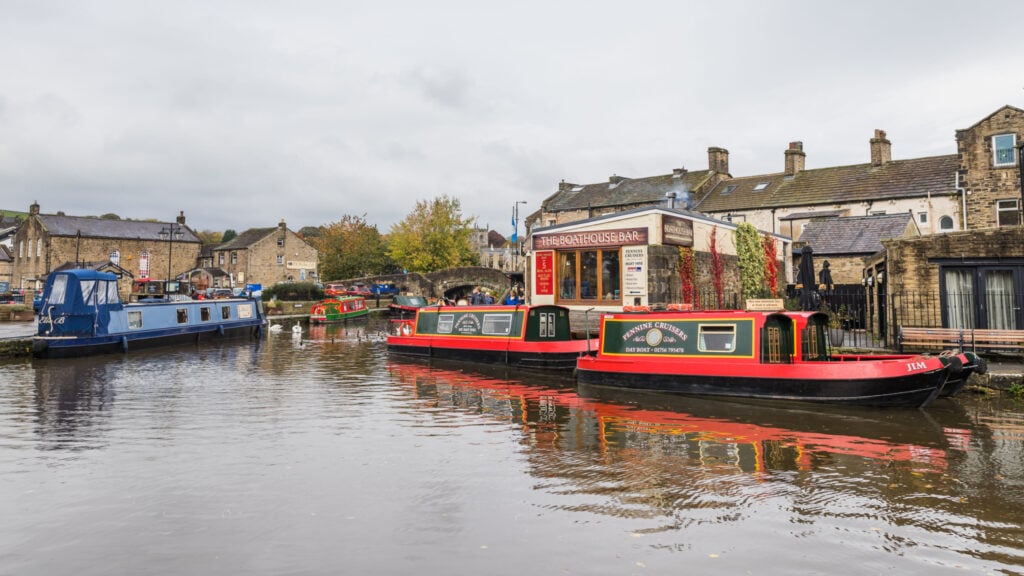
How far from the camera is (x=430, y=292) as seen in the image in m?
52.8

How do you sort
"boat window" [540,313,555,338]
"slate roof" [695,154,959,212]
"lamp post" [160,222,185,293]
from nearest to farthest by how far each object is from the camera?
"boat window" [540,313,555,338], "slate roof" [695,154,959,212], "lamp post" [160,222,185,293]

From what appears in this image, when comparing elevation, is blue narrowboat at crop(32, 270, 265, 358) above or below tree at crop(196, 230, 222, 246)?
below

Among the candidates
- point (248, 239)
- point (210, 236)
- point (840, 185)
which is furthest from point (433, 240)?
point (210, 236)

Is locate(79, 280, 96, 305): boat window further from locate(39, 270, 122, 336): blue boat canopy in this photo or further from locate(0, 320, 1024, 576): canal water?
locate(0, 320, 1024, 576): canal water

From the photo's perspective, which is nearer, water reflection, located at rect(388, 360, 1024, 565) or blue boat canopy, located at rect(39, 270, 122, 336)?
water reflection, located at rect(388, 360, 1024, 565)

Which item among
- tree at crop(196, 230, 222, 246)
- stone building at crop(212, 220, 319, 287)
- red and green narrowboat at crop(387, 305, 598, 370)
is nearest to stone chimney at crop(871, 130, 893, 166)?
red and green narrowboat at crop(387, 305, 598, 370)

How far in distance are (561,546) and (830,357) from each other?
932cm

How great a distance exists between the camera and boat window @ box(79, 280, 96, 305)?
69.8 ft

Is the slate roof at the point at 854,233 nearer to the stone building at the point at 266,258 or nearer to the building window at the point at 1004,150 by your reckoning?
the building window at the point at 1004,150

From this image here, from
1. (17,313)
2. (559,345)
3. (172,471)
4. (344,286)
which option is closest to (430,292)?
(344,286)

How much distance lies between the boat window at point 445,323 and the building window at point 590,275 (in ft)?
12.2

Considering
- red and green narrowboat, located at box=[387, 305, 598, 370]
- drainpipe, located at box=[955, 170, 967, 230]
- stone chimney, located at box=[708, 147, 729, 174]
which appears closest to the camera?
red and green narrowboat, located at box=[387, 305, 598, 370]

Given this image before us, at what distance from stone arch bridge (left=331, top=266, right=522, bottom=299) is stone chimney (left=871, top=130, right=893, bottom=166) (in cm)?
2397

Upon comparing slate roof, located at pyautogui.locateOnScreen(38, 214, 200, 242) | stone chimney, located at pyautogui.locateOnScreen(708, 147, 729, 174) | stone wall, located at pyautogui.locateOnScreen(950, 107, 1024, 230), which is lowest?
stone wall, located at pyautogui.locateOnScreen(950, 107, 1024, 230)
